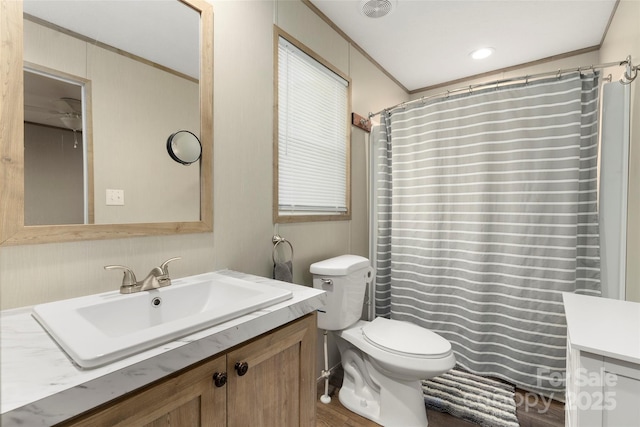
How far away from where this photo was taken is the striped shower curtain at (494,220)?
5.30 ft

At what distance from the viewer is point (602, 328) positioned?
89 centimetres

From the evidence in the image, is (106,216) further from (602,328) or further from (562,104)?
(562,104)

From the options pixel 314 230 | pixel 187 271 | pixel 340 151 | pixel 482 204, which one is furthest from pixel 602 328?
pixel 340 151

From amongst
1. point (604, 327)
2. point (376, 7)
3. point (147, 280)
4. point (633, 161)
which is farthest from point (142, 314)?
point (633, 161)

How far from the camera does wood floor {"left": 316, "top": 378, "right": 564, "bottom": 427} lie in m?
1.57

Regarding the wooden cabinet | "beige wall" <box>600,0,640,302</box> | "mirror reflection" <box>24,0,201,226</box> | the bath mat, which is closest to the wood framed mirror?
"mirror reflection" <box>24,0,201,226</box>

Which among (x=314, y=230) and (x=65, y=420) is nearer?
(x=65, y=420)

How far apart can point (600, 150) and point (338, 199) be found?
58.2 inches

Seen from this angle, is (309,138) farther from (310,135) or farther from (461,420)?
(461,420)

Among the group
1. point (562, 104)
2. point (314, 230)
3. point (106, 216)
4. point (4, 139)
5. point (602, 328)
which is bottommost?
point (602, 328)

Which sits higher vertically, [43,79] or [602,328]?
[43,79]

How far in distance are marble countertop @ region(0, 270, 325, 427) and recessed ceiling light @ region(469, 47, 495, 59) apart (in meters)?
2.54

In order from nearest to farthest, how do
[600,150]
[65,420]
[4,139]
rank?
[65,420] < [4,139] < [600,150]

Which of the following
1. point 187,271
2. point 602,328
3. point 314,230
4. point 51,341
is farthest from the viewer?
point 314,230
